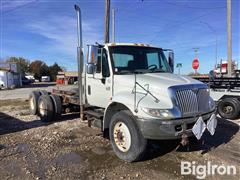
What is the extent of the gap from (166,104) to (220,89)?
633 cm

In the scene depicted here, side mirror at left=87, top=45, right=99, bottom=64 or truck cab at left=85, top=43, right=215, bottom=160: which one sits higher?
side mirror at left=87, top=45, right=99, bottom=64

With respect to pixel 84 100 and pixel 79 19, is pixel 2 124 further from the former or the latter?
pixel 79 19

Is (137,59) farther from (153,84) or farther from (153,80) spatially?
(153,84)

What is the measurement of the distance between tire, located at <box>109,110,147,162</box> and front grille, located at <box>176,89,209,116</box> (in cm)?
101

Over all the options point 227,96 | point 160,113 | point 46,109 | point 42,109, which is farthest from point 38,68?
point 160,113

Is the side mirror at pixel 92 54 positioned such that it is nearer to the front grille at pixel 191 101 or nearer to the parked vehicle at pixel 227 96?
the front grille at pixel 191 101

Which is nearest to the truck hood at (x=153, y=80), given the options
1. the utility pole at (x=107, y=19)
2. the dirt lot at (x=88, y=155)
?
the dirt lot at (x=88, y=155)

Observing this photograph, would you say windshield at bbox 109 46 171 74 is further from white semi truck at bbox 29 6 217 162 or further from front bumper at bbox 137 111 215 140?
front bumper at bbox 137 111 215 140

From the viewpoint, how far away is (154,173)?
5.20 meters

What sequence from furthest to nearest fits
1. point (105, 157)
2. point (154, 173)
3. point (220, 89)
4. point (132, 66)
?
point (220, 89), point (132, 66), point (105, 157), point (154, 173)

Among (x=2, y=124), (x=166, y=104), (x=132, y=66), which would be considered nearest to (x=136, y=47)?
(x=132, y=66)

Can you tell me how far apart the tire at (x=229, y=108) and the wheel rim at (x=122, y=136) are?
598 cm

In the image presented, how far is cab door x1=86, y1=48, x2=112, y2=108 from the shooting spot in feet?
21.9
